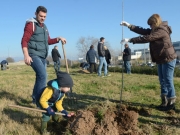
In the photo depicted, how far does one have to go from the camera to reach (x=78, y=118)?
3.41 metres

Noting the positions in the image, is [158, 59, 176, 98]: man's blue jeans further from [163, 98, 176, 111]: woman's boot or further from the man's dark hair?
the man's dark hair

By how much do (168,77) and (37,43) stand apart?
269 cm

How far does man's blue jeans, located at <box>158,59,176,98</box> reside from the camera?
14.7ft

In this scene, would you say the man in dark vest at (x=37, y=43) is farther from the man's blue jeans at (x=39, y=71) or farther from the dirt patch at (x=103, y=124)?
the dirt patch at (x=103, y=124)

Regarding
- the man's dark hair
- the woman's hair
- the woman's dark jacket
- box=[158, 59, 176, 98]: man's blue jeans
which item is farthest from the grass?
the man's dark hair

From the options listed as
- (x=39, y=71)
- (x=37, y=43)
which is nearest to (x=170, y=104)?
(x=39, y=71)

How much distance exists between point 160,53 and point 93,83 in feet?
12.4

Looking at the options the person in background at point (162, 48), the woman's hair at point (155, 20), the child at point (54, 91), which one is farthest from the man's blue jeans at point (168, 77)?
the child at point (54, 91)

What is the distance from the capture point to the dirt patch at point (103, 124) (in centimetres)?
320

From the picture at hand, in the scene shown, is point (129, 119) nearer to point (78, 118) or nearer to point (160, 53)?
point (78, 118)

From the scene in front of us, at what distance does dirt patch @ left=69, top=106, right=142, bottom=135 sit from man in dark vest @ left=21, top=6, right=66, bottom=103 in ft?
3.66

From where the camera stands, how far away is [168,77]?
454cm

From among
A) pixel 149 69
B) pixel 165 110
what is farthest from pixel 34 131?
pixel 149 69

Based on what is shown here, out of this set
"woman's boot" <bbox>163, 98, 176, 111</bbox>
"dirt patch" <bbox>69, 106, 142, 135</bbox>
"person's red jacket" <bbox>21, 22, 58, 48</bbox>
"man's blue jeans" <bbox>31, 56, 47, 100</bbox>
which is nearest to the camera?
"dirt patch" <bbox>69, 106, 142, 135</bbox>
